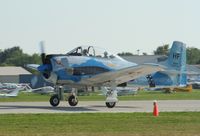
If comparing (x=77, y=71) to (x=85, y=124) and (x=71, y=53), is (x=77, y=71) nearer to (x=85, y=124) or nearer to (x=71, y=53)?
(x=71, y=53)

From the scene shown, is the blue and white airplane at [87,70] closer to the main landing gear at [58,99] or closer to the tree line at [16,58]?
the main landing gear at [58,99]

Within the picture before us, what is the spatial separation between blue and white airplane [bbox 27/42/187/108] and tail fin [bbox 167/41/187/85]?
3346mm

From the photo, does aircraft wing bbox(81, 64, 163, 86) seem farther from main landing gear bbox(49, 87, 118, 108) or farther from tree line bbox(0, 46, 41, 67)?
tree line bbox(0, 46, 41, 67)

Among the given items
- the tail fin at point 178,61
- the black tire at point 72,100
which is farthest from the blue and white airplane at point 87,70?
the tail fin at point 178,61

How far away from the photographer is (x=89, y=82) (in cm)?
2909

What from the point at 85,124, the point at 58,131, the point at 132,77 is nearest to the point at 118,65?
the point at 132,77

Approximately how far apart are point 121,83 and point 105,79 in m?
1.28

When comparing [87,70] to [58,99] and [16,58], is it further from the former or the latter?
[16,58]

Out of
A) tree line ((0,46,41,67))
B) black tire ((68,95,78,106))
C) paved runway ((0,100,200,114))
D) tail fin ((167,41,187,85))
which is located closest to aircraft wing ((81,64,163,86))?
black tire ((68,95,78,106))

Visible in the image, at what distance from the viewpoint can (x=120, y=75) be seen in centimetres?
2875

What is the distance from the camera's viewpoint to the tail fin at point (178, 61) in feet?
105

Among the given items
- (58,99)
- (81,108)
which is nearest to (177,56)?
(81,108)

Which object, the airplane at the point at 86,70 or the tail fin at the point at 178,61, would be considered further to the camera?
the tail fin at the point at 178,61

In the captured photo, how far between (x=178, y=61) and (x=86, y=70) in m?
6.45
